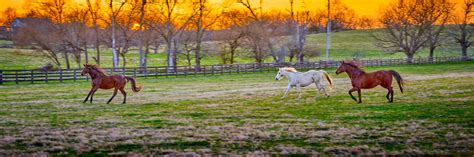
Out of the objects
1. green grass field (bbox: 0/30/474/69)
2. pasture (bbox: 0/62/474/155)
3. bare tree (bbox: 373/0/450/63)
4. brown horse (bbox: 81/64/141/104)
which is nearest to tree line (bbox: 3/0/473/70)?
bare tree (bbox: 373/0/450/63)

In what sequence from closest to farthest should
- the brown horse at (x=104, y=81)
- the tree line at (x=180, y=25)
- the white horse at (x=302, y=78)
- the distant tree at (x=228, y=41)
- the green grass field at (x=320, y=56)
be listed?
the brown horse at (x=104, y=81) < the white horse at (x=302, y=78) < the tree line at (x=180, y=25) < the distant tree at (x=228, y=41) < the green grass field at (x=320, y=56)

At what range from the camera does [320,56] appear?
6800 cm

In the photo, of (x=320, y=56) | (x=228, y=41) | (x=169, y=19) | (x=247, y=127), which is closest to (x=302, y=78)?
(x=247, y=127)

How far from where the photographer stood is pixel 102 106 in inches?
562

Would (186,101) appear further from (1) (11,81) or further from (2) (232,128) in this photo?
(1) (11,81)

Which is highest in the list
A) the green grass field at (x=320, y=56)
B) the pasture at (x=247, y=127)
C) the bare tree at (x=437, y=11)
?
the bare tree at (x=437, y=11)

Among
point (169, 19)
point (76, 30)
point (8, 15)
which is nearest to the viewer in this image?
point (169, 19)

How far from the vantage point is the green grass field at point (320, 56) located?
5325 cm

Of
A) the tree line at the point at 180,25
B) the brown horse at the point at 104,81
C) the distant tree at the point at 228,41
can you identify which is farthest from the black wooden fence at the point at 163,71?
the brown horse at the point at 104,81

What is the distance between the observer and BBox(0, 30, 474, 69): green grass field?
5325cm

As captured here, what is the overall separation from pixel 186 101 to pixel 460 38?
60.7 meters

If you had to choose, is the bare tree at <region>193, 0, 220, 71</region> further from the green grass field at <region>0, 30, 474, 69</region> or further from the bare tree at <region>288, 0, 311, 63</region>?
the green grass field at <region>0, 30, 474, 69</region>

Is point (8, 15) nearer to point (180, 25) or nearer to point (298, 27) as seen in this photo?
point (180, 25)

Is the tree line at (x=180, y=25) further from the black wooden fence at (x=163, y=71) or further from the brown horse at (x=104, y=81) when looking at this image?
the brown horse at (x=104, y=81)
